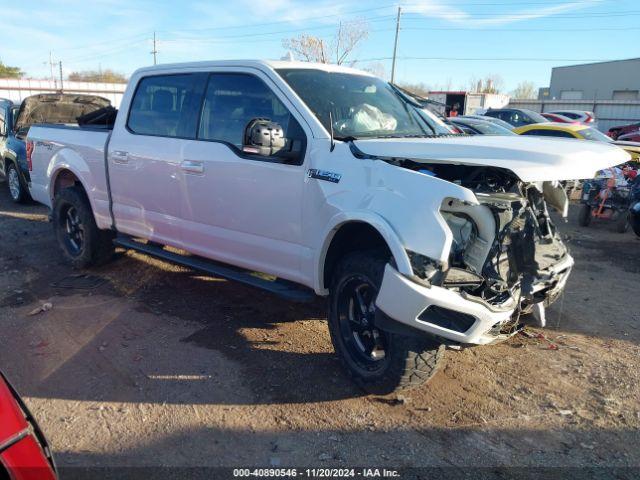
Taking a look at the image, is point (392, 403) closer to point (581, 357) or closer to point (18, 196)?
point (581, 357)

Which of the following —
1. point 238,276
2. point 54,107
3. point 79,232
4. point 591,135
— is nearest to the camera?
point 238,276

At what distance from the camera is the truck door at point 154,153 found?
15.6 ft

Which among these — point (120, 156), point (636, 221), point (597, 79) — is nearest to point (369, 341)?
point (120, 156)

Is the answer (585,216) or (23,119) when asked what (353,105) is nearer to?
(585,216)

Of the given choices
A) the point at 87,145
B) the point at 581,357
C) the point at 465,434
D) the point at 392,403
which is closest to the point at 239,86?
the point at 87,145

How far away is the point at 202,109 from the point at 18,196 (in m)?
6.97

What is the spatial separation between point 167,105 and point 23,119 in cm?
654

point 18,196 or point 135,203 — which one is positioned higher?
point 135,203

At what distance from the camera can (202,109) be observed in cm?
463

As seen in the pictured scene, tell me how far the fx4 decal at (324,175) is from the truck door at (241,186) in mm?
83

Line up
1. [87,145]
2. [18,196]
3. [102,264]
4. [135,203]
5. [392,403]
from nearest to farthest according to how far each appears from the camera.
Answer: [392,403]
[135,203]
[87,145]
[102,264]
[18,196]

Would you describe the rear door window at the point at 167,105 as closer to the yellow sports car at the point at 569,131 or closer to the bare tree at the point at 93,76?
the yellow sports car at the point at 569,131

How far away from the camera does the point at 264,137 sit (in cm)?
360

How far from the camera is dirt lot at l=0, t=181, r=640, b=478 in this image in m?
3.04
